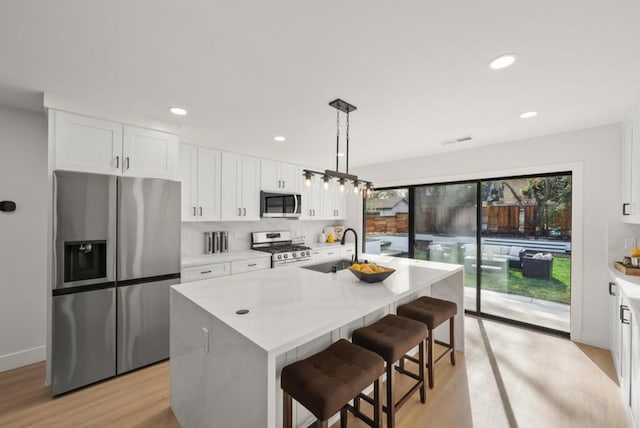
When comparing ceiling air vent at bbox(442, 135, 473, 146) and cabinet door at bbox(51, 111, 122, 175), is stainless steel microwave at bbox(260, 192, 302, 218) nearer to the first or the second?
cabinet door at bbox(51, 111, 122, 175)

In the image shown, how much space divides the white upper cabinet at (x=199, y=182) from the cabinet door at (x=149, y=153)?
1.68 ft

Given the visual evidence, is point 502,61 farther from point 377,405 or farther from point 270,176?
point 270,176

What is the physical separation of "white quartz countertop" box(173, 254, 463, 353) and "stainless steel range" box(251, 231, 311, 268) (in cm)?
154

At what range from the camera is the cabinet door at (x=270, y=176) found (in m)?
4.30

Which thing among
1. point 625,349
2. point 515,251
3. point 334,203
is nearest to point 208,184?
point 334,203

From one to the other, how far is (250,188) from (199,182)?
0.76m

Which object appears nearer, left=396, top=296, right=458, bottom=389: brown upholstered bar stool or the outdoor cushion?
left=396, top=296, right=458, bottom=389: brown upholstered bar stool

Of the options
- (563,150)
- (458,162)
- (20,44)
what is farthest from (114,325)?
(563,150)

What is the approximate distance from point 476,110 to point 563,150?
5.09 feet

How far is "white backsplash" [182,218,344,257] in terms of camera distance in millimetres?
3879

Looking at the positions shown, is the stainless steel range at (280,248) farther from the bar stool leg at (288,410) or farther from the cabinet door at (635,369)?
the cabinet door at (635,369)

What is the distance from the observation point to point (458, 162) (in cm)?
396

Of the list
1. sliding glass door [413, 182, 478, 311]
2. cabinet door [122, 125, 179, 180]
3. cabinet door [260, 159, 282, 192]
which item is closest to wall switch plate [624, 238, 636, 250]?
sliding glass door [413, 182, 478, 311]

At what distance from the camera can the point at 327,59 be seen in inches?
66.0
